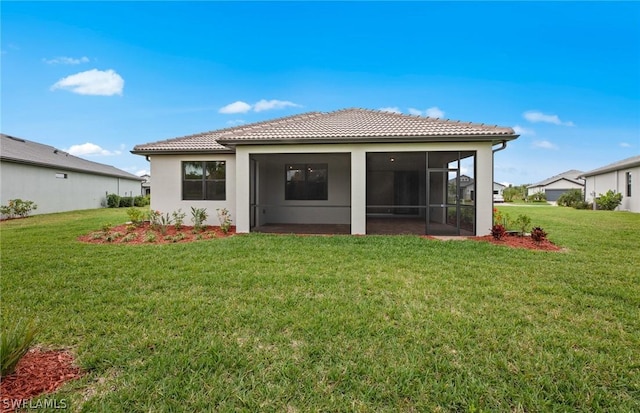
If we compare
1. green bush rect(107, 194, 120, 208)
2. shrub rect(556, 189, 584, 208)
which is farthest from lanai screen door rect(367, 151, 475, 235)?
green bush rect(107, 194, 120, 208)

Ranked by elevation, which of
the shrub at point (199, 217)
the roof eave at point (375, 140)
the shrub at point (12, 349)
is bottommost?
the shrub at point (12, 349)

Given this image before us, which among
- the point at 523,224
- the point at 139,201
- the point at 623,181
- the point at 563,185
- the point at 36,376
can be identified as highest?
the point at 563,185

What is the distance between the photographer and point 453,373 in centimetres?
250

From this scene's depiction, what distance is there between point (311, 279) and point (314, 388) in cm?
262

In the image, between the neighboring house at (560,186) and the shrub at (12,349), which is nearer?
the shrub at (12,349)

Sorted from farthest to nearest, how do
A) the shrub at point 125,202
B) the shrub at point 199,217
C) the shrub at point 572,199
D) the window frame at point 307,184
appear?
the shrub at point 572,199 < the shrub at point 125,202 < the window frame at point 307,184 < the shrub at point 199,217

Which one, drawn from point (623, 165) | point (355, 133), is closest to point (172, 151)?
point (355, 133)

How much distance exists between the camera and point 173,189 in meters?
11.1

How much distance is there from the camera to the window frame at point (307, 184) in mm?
12484

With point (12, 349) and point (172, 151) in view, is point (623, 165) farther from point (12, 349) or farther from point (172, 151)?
point (12, 349)

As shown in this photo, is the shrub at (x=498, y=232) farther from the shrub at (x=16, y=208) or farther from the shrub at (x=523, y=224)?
the shrub at (x=16, y=208)

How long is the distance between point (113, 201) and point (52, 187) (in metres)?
5.53

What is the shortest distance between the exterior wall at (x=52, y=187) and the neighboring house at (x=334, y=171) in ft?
32.9

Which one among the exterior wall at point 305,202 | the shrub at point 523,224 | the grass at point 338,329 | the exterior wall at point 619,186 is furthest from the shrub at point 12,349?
the exterior wall at point 619,186
